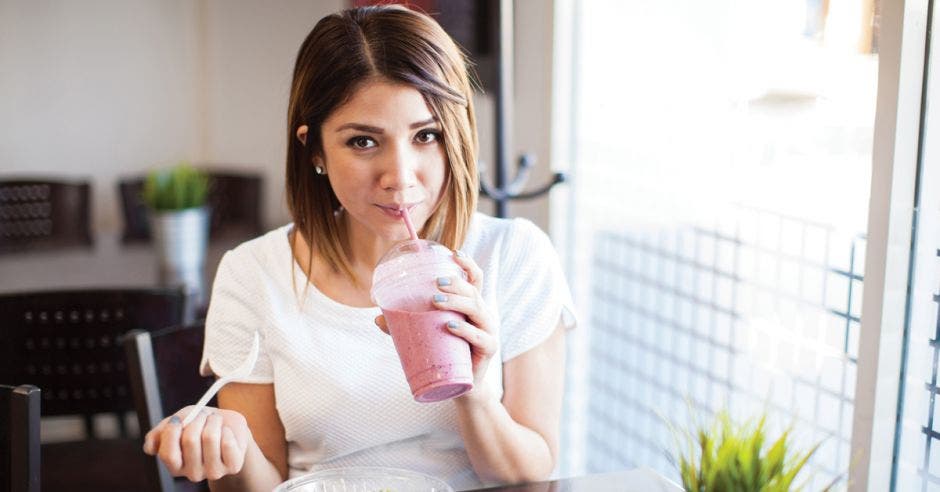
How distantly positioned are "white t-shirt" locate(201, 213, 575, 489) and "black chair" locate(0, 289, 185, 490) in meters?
0.63

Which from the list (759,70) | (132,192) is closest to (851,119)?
(759,70)

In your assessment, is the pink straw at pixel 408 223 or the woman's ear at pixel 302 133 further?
the woman's ear at pixel 302 133

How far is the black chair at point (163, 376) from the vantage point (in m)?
1.52

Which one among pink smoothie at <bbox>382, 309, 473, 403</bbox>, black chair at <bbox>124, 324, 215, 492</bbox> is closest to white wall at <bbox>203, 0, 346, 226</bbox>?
black chair at <bbox>124, 324, 215, 492</bbox>

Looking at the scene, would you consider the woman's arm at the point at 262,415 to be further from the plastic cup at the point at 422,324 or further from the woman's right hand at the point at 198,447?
the plastic cup at the point at 422,324

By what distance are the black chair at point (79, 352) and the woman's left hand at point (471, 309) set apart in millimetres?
1053

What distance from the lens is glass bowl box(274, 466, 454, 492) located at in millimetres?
1191

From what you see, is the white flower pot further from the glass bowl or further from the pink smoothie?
the pink smoothie

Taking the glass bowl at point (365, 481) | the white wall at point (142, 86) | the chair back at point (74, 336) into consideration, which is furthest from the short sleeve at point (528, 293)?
the white wall at point (142, 86)

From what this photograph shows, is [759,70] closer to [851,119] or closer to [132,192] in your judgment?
[851,119]

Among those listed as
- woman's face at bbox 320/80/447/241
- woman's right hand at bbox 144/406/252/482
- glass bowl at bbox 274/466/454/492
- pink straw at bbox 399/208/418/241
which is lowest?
glass bowl at bbox 274/466/454/492

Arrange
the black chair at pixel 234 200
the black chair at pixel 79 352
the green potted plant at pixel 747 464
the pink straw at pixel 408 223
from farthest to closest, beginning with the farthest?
the black chair at pixel 234 200
the black chair at pixel 79 352
the pink straw at pixel 408 223
the green potted plant at pixel 747 464

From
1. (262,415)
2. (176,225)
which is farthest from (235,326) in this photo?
(176,225)

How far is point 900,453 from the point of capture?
1.50 meters
